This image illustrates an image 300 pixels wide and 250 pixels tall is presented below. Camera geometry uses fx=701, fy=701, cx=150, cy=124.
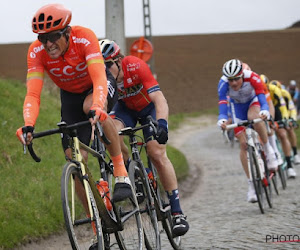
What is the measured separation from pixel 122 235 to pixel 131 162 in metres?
0.71

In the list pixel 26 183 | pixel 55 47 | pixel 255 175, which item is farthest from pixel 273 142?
pixel 55 47

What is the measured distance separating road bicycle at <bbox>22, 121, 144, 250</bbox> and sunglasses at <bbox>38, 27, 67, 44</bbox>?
0.78 metres

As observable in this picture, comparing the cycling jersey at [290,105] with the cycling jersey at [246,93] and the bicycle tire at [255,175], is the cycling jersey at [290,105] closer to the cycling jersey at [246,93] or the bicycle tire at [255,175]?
the cycling jersey at [246,93]

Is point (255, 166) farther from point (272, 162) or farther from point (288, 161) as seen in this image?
point (288, 161)

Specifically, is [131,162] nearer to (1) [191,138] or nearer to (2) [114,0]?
(2) [114,0]

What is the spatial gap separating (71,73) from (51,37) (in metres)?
0.47

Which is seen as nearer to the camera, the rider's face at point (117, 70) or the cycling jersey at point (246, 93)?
the rider's face at point (117, 70)

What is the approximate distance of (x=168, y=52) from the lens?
203 ft

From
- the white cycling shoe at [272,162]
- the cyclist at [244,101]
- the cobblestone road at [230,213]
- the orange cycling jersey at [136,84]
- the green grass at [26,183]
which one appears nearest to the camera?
the orange cycling jersey at [136,84]

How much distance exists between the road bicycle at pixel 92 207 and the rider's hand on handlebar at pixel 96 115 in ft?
0.18

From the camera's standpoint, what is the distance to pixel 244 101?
34.2 ft

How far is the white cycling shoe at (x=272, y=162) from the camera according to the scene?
10805 millimetres

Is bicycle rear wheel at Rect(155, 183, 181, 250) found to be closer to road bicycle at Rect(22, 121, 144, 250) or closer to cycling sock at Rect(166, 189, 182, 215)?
cycling sock at Rect(166, 189, 182, 215)

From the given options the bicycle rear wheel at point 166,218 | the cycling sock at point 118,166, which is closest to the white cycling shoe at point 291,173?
the bicycle rear wheel at point 166,218
